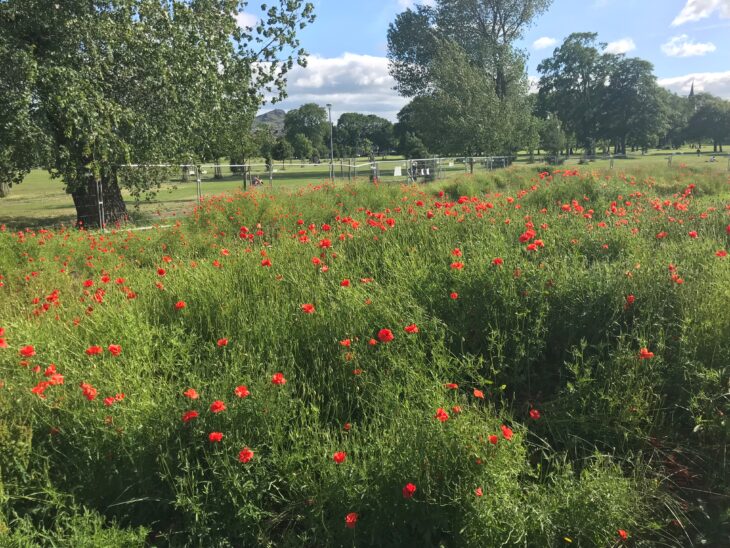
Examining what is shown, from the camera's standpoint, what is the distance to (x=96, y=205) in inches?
527

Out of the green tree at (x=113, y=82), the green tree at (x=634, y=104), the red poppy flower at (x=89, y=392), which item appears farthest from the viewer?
the green tree at (x=634, y=104)

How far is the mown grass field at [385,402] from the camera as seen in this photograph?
7.31 feet

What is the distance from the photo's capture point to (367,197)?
11500 mm

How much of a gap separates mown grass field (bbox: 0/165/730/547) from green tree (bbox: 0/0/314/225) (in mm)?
7574

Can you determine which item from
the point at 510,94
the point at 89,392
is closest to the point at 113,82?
the point at 89,392

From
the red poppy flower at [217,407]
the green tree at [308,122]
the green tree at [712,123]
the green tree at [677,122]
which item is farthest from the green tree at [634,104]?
the red poppy flower at [217,407]

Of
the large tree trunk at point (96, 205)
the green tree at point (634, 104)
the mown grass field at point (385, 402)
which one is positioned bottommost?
the mown grass field at point (385, 402)

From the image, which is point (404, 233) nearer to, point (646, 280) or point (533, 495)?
point (646, 280)

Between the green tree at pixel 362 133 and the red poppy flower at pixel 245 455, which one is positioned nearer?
the red poppy flower at pixel 245 455

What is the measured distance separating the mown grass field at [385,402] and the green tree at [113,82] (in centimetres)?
757

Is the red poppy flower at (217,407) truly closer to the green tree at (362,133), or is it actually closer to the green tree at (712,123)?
the green tree at (712,123)

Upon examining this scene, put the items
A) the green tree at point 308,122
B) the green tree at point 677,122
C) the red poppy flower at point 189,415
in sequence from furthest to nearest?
the green tree at point 308,122 < the green tree at point 677,122 < the red poppy flower at point 189,415

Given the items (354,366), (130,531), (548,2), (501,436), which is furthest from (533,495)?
(548,2)

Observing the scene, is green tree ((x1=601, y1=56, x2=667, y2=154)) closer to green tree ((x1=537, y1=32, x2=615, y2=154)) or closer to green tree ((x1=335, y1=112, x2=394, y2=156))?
green tree ((x1=537, y1=32, x2=615, y2=154))
